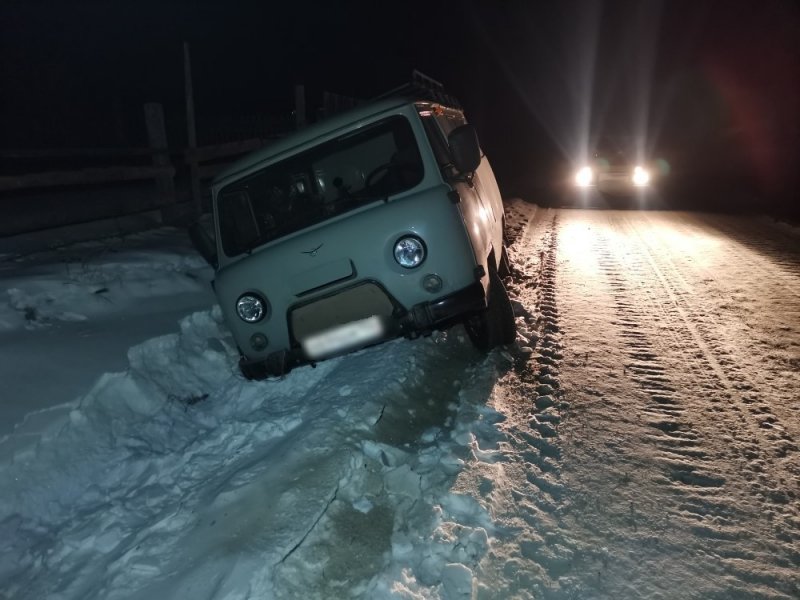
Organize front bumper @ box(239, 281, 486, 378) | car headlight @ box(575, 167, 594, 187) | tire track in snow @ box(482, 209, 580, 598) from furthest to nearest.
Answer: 1. car headlight @ box(575, 167, 594, 187)
2. front bumper @ box(239, 281, 486, 378)
3. tire track in snow @ box(482, 209, 580, 598)

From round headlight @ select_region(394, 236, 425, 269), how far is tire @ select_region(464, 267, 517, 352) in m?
0.99

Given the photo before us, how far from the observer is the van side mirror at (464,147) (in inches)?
170

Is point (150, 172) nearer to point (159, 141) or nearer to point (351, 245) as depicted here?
point (159, 141)

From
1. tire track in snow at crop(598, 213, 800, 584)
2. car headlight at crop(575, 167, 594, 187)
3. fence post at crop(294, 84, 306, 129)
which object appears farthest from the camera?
car headlight at crop(575, 167, 594, 187)

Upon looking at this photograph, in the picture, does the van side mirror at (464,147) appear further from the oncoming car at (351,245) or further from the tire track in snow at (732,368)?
the tire track in snow at (732,368)

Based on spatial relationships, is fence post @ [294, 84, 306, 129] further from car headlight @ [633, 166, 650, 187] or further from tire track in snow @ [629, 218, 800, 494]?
car headlight @ [633, 166, 650, 187]

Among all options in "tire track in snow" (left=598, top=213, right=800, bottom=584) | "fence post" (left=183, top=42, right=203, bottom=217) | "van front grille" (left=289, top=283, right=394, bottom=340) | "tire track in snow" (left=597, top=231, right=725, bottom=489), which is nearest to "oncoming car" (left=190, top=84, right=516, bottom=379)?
"van front grille" (left=289, top=283, right=394, bottom=340)

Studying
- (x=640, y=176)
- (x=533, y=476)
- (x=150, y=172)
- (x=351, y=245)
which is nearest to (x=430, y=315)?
(x=351, y=245)

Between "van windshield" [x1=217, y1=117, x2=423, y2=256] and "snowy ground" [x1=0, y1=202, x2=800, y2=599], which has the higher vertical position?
"van windshield" [x1=217, y1=117, x2=423, y2=256]

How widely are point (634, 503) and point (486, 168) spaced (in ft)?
16.3

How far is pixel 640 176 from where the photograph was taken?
1650cm

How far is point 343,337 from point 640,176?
15.0 meters

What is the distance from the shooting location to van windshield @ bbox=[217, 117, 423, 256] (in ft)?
14.6

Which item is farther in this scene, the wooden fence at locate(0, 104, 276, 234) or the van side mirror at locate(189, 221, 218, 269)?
the wooden fence at locate(0, 104, 276, 234)
